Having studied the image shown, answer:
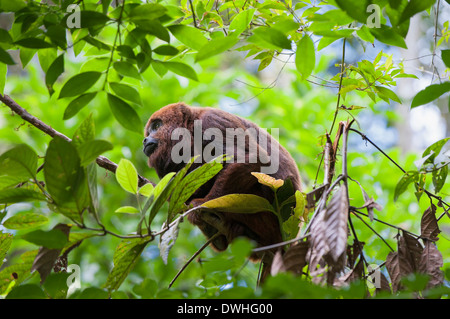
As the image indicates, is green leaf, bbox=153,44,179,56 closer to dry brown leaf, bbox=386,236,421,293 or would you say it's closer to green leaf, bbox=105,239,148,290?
green leaf, bbox=105,239,148,290

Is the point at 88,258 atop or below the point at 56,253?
below

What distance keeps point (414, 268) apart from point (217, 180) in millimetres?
1561

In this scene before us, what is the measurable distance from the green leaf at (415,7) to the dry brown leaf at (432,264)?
2.83 feet

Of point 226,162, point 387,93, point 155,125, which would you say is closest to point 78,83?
point 387,93

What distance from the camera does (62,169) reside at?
3.93 ft

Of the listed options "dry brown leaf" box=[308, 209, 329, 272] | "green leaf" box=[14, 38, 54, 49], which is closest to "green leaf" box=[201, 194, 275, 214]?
"dry brown leaf" box=[308, 209, 329, 272]

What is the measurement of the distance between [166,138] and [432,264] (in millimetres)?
2516

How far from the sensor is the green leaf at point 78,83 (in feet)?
4.77

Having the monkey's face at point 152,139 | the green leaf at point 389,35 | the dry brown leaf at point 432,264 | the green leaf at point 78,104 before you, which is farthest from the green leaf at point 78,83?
the monkey's face at point 152,139

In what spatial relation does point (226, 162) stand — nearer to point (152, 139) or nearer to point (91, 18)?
point (152, 139)
